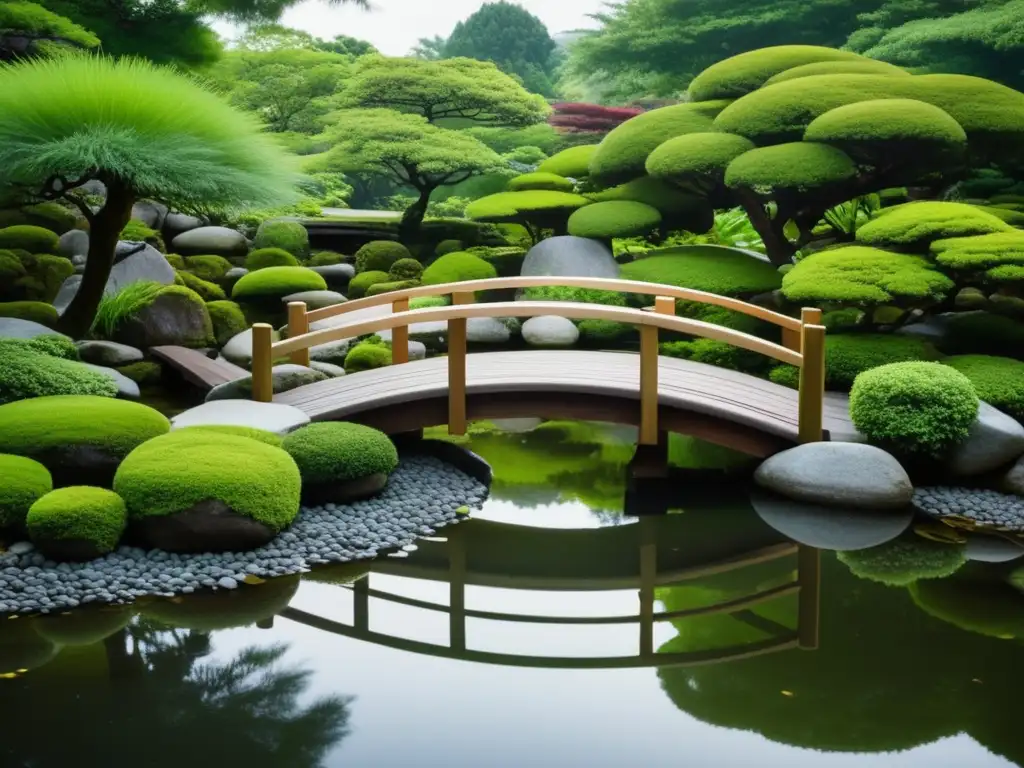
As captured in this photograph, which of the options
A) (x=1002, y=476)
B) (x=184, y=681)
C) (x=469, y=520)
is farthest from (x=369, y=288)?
(x=184, y=681)

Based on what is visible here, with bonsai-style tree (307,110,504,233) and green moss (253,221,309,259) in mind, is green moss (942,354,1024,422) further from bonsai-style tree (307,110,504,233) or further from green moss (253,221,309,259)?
green moss (253,221,309,259)

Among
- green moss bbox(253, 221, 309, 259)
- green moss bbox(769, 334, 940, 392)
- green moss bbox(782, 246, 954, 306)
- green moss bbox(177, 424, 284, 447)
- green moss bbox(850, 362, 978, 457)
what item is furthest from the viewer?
green moss bbox(253, 221, 309, 259)

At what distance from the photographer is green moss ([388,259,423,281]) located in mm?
13109

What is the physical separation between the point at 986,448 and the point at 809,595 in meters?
2.01

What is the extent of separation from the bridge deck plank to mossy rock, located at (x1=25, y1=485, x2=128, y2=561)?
174 centimetres

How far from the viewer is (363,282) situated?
12.8m

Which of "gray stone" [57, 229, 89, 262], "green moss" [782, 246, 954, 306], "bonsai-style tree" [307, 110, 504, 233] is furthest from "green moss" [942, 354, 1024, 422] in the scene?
"gray stone" [57, 229, 89, 262]

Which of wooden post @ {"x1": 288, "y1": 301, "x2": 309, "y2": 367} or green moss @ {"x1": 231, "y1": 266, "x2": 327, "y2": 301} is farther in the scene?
green moss @ {"x1": 231, "y1": 266, "x2": 327, "y2": 301}

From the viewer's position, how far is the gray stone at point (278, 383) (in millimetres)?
7066

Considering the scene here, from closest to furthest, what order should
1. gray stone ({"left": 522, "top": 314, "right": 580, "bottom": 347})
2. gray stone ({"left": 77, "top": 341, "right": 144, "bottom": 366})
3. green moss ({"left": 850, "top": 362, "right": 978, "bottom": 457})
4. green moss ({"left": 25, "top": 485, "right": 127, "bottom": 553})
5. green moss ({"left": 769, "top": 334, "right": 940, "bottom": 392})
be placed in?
green moss ({"left": 25, "top": 485, "right": 127, "bottom": 553})
green moss ({"left": 850, "top": 362, "right": 978, "bottom": 457})
green moss ({"left": 769, "top": 334, "right": 940, "bottom": 392})
gray stone ({"left": 77, "top": 341, "right": 144, "bottom": 366})
gray stone ({"left": 522, "top": 314, "right": 580, "bottom": 347})

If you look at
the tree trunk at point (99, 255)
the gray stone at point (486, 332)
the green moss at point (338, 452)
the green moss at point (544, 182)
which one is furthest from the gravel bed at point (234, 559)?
the green moss at point (544, 182)

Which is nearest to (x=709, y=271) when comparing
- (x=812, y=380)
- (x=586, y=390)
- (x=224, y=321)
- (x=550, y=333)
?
(x=550, y=333)

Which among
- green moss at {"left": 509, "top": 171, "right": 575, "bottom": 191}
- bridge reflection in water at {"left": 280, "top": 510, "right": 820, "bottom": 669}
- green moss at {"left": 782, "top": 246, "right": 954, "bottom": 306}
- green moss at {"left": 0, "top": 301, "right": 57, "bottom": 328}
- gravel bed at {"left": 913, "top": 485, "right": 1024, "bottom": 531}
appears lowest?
bridge reflection in water at {"left": 280, "top": 510, "right": 820, "bottom": 669}

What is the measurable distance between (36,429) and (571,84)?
1705cm
